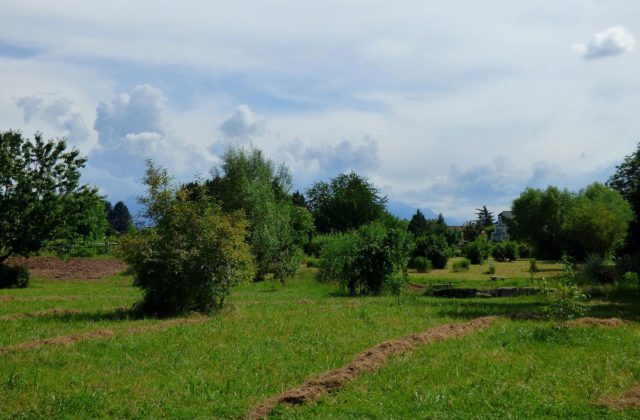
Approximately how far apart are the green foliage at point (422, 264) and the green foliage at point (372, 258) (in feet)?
64.8

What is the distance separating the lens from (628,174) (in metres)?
40.3

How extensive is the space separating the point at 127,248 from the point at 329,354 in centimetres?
835

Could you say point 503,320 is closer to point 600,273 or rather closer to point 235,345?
point 235,345

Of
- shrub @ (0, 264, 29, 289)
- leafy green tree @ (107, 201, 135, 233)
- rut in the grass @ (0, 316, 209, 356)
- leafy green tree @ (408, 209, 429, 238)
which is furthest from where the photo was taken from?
leafy green tree @ (107, 201, 135, 233)

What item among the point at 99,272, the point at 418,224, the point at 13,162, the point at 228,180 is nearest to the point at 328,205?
the point at 418,224

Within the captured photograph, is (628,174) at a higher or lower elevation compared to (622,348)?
higher

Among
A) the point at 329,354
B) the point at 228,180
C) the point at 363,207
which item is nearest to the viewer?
the point at 329,354

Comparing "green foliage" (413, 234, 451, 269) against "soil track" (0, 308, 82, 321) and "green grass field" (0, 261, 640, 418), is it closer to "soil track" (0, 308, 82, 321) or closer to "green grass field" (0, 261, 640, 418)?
"green grass field" (0, 261, 640, 418)

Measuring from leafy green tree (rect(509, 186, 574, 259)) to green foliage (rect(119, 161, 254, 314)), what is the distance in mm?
58711

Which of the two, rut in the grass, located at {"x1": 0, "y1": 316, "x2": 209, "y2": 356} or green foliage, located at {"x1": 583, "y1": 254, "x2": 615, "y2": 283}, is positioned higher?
green foliage, located at {"x1": 583, "y1": 254, "x2": 615, "y2": 283}

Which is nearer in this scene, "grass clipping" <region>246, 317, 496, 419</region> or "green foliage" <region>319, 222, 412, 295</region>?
"grass clipping" <region>246, 317, 496, 419</region>

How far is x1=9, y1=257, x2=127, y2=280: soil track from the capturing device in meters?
40.4

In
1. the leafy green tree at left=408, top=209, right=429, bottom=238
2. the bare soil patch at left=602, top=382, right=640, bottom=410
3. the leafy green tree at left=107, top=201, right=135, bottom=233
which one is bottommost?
the bare soil patch at left=602, top=382, right=640, bottom=410

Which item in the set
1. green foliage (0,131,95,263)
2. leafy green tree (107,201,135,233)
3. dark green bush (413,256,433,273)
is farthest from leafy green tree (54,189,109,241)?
leafy green tree (107,201,135,233)
